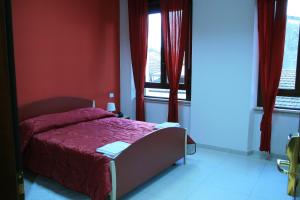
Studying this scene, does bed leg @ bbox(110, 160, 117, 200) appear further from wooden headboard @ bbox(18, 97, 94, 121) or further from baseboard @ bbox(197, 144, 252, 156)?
baseboard @ bbox(197, 144, 252, 156)

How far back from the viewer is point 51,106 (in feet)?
12.1

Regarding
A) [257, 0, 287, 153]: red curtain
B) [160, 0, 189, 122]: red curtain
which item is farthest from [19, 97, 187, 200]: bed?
[257, 0, 287, 153]: red curtain

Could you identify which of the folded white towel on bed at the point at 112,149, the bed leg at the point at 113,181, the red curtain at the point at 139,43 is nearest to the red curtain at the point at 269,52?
the red curtain at the point at 139,43

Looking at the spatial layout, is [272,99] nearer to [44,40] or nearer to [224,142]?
[224,142]

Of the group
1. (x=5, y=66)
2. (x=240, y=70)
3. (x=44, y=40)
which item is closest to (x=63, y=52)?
(x=44, y=40)

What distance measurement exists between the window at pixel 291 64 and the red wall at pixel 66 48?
2811 millimetres

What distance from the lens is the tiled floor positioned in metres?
2.68

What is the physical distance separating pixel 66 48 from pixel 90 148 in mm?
1936

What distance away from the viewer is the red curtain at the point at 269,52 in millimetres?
3451

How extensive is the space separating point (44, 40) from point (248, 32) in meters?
2.87

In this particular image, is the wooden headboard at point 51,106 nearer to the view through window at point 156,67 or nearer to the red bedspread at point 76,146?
the red bedspread at point 76,146

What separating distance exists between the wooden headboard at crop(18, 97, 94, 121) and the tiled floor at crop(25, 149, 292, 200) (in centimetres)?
81

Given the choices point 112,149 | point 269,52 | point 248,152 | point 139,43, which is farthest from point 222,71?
point 112,149

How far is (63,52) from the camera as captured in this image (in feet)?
12.7
